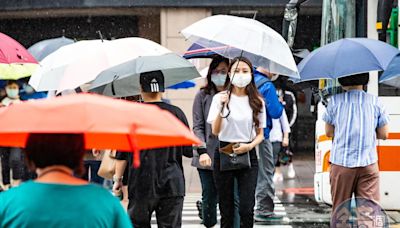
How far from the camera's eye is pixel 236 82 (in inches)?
309

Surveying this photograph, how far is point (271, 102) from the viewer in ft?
30.7

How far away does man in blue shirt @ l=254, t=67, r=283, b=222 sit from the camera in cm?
938

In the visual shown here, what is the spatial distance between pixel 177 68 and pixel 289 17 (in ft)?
12.4

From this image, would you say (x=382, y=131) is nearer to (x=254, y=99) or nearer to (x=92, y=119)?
(x=254, y=99)

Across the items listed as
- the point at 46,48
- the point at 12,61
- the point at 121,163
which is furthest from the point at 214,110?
the point at 46,48

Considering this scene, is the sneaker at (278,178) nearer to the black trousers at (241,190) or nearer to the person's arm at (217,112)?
the black trousers at (241,190)

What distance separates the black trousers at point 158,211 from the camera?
652 cm

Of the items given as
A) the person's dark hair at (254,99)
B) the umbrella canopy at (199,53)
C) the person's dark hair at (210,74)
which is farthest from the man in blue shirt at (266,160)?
the person's dark hair at (254,99)

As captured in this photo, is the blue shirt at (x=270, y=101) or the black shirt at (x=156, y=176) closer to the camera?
the black shirt at (x=156, y=176)

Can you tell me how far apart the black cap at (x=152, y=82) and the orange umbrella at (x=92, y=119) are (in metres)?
2.90

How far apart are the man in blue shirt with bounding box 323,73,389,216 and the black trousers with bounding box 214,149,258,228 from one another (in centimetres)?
78

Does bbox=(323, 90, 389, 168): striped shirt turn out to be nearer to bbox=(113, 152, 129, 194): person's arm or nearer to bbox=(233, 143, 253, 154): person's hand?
bbox=(233, 143, 253, 154): person's hand

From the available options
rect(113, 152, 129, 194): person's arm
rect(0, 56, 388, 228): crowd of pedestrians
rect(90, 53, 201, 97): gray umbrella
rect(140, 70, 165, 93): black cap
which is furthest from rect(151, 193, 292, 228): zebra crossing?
rect(140, 70, 165, 93): black cap

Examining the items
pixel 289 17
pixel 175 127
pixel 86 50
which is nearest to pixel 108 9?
pixel 289 17
